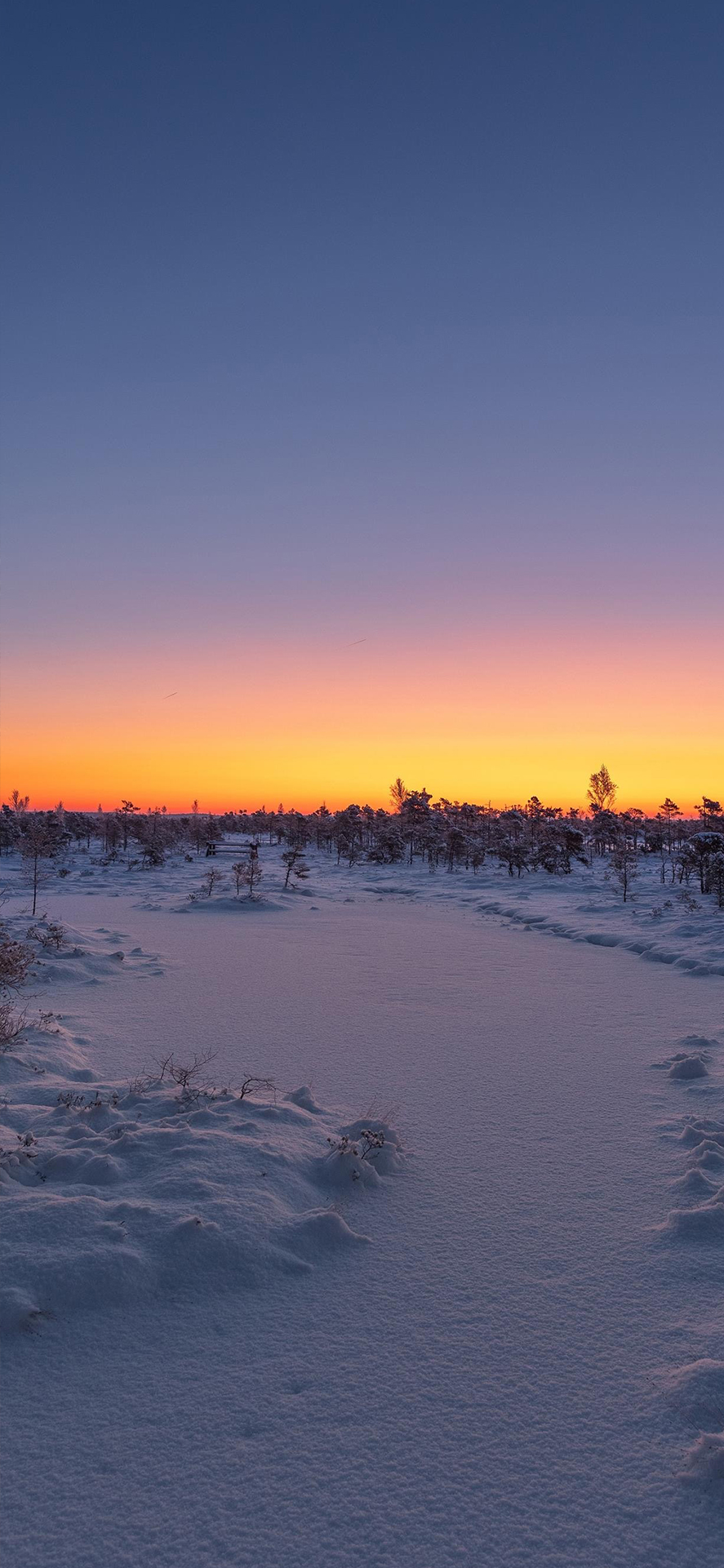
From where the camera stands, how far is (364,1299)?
11.1 feet

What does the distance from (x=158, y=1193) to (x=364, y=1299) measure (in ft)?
4.28

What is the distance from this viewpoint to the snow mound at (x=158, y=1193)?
3.41m

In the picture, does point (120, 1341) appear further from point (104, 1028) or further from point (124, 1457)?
point (104, 1028)

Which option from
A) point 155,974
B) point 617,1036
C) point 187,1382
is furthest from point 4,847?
point 187,1382

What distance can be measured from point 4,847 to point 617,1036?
155 feet

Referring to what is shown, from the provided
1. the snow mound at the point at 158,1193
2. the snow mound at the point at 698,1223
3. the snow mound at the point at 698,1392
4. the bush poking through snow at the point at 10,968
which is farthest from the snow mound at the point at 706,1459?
the bush poking through snow at the point at 10,968

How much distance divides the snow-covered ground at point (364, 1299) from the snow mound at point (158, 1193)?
16 millimetres

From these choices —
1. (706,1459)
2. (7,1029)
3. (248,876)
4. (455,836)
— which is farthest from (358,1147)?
(455,836)

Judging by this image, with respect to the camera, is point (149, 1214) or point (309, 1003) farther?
point (309, 1003)

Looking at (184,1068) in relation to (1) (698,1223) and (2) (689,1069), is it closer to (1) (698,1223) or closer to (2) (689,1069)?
(1) (698,1223)

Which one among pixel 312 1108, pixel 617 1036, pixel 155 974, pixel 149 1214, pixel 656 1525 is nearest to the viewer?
pixel 656 1525

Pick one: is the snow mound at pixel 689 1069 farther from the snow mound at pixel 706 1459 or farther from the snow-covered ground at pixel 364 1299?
the snow mound at pixel 706 1459

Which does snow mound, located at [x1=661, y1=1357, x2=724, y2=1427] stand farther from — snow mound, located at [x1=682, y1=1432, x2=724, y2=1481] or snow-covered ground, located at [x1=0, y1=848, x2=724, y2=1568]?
snow mound, located at [x1=682, y1=1432, x2=724, y2=1481]

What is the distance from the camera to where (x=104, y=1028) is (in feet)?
26.0
